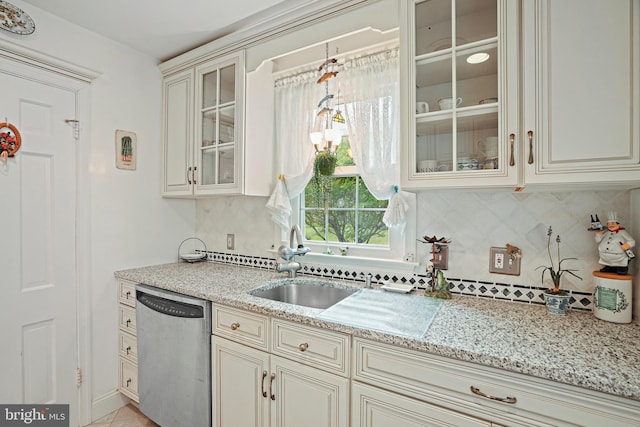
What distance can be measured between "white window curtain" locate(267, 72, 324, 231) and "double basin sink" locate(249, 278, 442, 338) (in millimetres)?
493

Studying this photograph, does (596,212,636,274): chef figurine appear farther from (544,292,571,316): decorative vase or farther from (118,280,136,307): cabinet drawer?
(118,280,136,307): cabinet drawer

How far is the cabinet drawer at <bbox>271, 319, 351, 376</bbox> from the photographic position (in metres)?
1.21

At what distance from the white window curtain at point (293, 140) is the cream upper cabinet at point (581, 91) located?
1253 millimetres

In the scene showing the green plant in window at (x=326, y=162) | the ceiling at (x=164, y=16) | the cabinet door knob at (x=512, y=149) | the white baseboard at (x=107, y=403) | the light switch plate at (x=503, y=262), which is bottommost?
the white baseboard at (x=107, y=403)

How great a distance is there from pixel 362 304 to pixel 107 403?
1961 mm

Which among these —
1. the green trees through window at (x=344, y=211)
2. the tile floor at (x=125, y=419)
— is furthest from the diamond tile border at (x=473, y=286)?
the tile floor at (x=125, y=419)

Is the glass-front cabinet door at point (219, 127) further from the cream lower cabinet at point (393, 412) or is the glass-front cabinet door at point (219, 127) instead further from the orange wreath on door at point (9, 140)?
the cream lower cabinet at point (393, 412)

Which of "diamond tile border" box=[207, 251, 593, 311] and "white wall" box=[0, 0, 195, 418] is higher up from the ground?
"white wall" box=[0, 0, 195, 418]

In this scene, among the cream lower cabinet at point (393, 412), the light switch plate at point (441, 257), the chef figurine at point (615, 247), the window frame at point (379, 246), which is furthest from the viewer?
the window frame at point (379, 246)

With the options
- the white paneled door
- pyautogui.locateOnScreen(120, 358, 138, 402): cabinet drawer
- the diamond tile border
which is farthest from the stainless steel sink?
the white paneled door

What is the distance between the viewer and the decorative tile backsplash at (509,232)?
4.34 ft

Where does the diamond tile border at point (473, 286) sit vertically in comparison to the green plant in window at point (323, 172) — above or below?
below

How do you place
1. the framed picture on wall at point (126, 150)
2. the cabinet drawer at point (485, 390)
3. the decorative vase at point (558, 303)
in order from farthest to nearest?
1. the framed picture on wall at point (126, 150)
2. the decorative vase at point (558, 303)
3. the cabinet drawer at point (485, 390)

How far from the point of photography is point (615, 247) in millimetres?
1173
